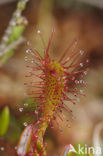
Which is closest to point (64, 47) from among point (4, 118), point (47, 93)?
point (4, 118)

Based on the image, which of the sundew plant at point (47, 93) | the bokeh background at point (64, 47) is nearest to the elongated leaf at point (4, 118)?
the sundew plant at point (47, 93)

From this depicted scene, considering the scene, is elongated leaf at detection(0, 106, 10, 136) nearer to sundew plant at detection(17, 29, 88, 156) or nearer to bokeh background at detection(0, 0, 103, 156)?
sundew plant at detection(17, 29, 88, 156)

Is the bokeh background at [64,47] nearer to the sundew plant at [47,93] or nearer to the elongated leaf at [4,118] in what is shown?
the elongated leaf at [4,118]

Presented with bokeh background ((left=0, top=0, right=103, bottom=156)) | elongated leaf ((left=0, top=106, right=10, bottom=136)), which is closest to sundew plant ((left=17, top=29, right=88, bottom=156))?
elongated leaf ((left=0, top=106, right=10, bottom=136))

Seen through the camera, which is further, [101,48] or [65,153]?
[101,48]

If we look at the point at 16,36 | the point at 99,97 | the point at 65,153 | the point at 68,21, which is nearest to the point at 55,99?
the point at 65,153

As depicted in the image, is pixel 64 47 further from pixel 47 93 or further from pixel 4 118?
pixel 47 93

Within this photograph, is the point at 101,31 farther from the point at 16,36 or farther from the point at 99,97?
the point at 16,36

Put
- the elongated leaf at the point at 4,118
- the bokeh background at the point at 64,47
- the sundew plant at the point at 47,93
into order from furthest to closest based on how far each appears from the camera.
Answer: the bokeh background at the point at 64,47 < the elongated leaf at the point at 4,118 < the sundew plant at the point at 47,93
